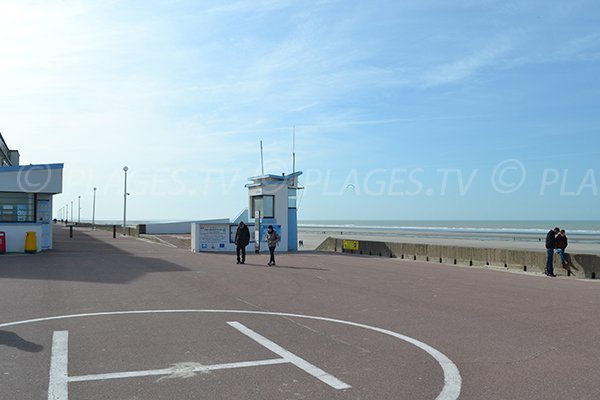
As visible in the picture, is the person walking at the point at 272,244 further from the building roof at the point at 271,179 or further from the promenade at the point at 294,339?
the building roof at the point at 271,179

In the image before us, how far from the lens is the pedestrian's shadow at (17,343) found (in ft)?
23.4

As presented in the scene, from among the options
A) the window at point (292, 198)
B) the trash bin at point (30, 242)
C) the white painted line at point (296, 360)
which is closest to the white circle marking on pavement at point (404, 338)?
the white painted line at point (296, 360)

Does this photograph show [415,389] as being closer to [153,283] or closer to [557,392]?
[557,392]

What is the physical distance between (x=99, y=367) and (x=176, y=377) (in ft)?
3.42

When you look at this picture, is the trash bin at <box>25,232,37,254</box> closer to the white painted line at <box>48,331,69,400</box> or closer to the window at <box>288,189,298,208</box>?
the window at <box>288,189,298,208</box>

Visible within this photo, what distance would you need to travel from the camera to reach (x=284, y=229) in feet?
96.8

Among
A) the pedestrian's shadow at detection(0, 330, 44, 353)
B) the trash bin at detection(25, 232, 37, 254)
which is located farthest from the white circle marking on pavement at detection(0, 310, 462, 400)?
the trash bin at detection(25, 232, 37, 254)

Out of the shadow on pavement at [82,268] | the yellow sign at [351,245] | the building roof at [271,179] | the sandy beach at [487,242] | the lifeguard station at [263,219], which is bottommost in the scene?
the sandy beach at [487,242]

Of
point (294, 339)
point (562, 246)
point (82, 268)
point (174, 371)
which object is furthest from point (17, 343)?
point (562, 246)

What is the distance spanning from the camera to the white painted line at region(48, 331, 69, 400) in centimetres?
537

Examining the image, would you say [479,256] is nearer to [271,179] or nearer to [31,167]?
[271,179]

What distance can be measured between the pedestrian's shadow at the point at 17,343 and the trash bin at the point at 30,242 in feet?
57.7

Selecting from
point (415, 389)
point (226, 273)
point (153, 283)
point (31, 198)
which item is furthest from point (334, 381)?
point (31, 198)

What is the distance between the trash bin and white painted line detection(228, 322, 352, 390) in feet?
61.1
